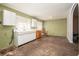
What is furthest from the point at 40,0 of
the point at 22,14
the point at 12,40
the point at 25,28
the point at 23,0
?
the point at 25,28

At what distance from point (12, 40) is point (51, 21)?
5.80 meters

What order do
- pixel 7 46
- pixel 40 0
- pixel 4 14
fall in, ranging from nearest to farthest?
1. pixel 40 0
2. pixel 4 14
3. pixel 7 46

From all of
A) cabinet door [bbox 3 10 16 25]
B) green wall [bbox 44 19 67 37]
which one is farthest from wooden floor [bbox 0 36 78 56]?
green wall [bbox 44 19 67 37]

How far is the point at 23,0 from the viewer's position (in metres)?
1.74

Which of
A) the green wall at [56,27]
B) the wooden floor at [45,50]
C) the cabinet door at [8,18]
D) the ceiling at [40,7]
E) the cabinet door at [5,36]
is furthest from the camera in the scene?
the green wall at [56,27]

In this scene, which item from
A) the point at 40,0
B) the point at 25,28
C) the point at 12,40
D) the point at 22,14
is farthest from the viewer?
the point at 25,28

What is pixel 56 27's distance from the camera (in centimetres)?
794

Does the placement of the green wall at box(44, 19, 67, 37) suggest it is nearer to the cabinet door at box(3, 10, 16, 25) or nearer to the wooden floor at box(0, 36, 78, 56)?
the wooden floor at box(0, 36, 78, 56)

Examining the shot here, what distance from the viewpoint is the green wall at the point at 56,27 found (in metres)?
7.50

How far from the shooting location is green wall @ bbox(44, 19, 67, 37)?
7.50 meters

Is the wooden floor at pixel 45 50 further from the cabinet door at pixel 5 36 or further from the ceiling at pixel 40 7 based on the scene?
the ceiling at pixel 40 7

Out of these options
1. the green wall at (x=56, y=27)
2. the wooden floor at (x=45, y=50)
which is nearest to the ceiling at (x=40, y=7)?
the wooden floor at (x=45, y=50)

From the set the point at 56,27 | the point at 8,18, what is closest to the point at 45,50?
the point at 8,18

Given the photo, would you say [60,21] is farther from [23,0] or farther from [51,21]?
[23,0]
